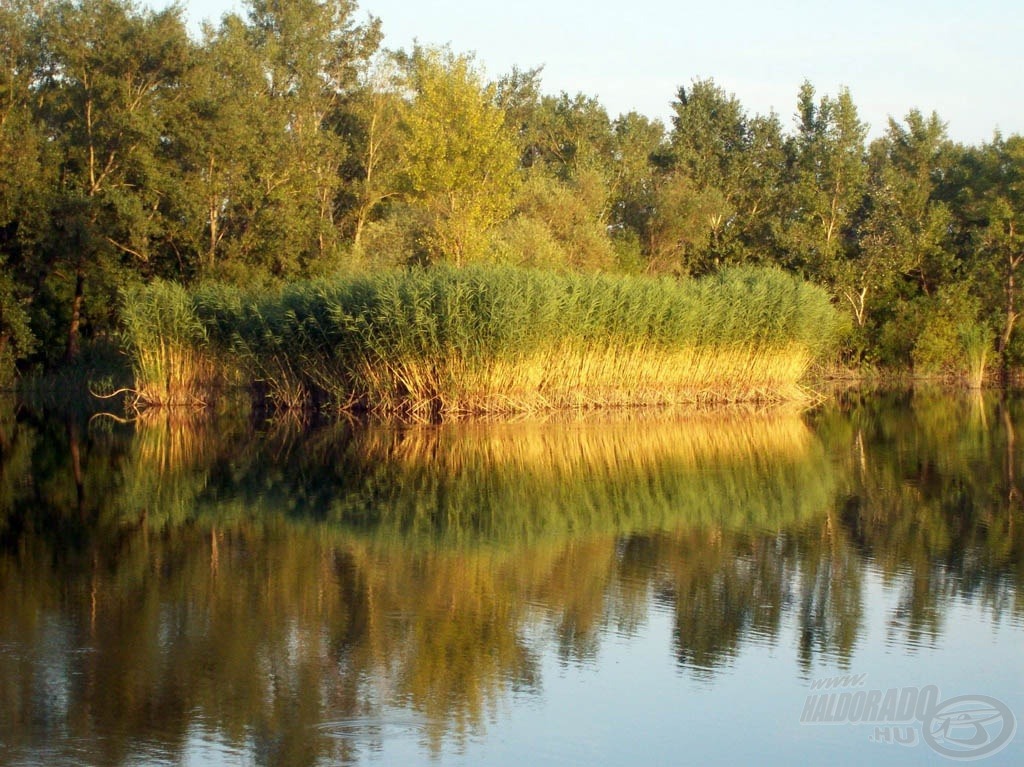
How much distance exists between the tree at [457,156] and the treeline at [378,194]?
0.07m

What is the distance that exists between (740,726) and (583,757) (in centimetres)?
96

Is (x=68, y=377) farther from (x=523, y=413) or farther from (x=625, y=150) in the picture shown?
(x=625, y=150)

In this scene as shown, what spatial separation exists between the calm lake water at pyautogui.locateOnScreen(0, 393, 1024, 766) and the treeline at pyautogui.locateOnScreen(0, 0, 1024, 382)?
18446mm

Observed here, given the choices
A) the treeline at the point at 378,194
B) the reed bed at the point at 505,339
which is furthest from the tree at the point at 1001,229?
the reed bed at the point at 505,339

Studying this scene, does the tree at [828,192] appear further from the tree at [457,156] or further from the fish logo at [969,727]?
the fish logo at [969,727]

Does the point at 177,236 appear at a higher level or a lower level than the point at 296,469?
higher

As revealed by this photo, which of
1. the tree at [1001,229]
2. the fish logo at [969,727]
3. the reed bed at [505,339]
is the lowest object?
the fish logo at [969,727]

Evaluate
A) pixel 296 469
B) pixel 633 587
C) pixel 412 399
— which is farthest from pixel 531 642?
pixel 412 399

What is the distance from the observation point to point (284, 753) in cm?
580

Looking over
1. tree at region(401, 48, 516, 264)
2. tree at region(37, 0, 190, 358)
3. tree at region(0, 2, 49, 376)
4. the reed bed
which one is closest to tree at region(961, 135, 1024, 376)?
the reed bed

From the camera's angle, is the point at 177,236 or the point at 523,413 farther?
the point at 177,236

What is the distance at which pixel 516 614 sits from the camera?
8344 millimetres

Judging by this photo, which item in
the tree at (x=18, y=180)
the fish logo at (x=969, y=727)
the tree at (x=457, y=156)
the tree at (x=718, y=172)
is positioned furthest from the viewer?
the tree at (x=718, y=172)

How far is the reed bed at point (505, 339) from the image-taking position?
23.9 metres
